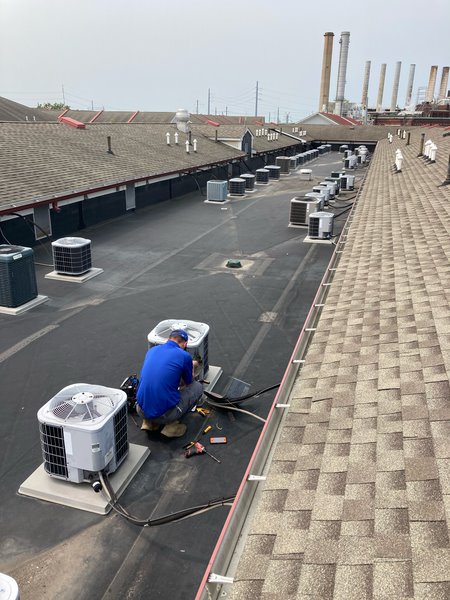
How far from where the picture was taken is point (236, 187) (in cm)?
3288

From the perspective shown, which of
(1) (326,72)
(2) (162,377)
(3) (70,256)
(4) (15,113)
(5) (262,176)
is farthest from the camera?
(1) (326,72)

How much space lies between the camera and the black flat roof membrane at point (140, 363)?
575 centimetres

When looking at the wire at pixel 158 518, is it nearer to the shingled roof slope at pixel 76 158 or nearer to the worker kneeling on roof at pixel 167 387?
the worker kneeling on roof at pixel 167 387

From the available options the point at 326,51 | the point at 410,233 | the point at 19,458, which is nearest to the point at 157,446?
the point at 19,458

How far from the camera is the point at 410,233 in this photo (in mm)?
10352

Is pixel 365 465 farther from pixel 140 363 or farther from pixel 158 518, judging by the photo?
pixel 140 363

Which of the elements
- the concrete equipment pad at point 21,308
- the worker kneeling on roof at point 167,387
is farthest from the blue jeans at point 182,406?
the concrete equipment pad at point 21,308

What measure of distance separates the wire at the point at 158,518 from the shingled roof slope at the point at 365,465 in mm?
2321

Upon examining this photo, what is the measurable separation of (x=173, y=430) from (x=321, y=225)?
15.5 meters

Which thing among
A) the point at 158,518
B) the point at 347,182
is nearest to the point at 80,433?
the point at 158,518

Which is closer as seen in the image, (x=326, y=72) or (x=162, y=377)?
(x=162, y=377)

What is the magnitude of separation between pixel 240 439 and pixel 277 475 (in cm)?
421

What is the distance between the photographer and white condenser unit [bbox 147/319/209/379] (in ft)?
28.7

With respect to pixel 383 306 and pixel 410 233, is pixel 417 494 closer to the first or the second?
pixel 383 306
